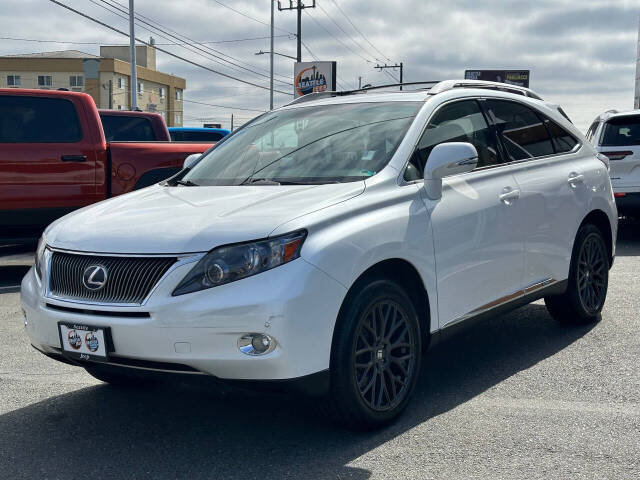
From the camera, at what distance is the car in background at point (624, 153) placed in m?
11.9

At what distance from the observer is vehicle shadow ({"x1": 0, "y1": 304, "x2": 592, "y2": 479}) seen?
3.83 meters

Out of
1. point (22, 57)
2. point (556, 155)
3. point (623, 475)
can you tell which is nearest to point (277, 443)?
point (623, 475)

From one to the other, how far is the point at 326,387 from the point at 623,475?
135cm

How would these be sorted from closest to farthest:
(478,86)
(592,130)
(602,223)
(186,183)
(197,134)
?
(186,183)
(478,86)
(602,223)
(592,130)
(197,134)

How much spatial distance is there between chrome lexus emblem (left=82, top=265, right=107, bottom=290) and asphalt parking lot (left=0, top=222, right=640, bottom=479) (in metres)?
0.81

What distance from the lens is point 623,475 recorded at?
3684mm

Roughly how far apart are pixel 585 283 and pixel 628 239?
6982 mm

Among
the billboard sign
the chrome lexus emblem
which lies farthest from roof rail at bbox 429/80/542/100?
the billboard sign

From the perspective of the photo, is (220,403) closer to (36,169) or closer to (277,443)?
(277,443)

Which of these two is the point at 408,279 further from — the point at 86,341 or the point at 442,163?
the point at 86,341

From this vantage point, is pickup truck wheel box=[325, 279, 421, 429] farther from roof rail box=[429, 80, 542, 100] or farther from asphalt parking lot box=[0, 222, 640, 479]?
roof rail box=[429, 80, 542, 100]

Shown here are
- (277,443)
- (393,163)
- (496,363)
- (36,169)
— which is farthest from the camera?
(36,169)

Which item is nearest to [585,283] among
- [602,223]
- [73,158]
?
[602,223]

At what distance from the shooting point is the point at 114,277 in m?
3.88
